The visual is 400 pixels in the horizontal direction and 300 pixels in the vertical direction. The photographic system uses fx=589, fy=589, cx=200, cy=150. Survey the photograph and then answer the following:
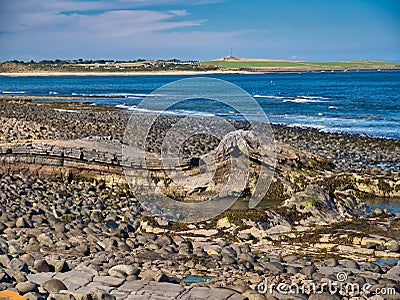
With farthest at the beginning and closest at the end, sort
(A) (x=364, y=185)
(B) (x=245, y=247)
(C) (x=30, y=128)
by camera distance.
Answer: (C) (x=30, y=128)
(A) (x=364, y=185)
(B) (x=245, y=247)

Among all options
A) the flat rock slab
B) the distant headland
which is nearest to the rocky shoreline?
the flat rock slab

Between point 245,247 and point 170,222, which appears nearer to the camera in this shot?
point 245,247

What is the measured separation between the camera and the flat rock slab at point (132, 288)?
705cm

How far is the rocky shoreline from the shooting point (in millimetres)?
7496

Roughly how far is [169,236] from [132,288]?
2945 mm

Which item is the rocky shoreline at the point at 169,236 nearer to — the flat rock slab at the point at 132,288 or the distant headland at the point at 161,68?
the flat rock slab at the point at 132,288

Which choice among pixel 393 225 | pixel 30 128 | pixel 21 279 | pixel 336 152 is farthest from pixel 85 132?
pixel 21 279

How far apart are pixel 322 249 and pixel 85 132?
57.8 feet

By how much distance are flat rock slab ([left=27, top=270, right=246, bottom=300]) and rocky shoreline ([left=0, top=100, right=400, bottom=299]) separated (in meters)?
0.01

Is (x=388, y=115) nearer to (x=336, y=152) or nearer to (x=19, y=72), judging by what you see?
(x=336, y=152)

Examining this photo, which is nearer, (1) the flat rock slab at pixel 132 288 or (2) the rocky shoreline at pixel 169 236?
(1) the flat rock slab at pixel 132 288

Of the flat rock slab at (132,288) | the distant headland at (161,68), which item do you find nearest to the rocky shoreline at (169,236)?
the flat rock slab at (132,288)

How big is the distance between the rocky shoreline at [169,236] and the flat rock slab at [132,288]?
1 cm

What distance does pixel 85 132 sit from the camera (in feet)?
84.6
